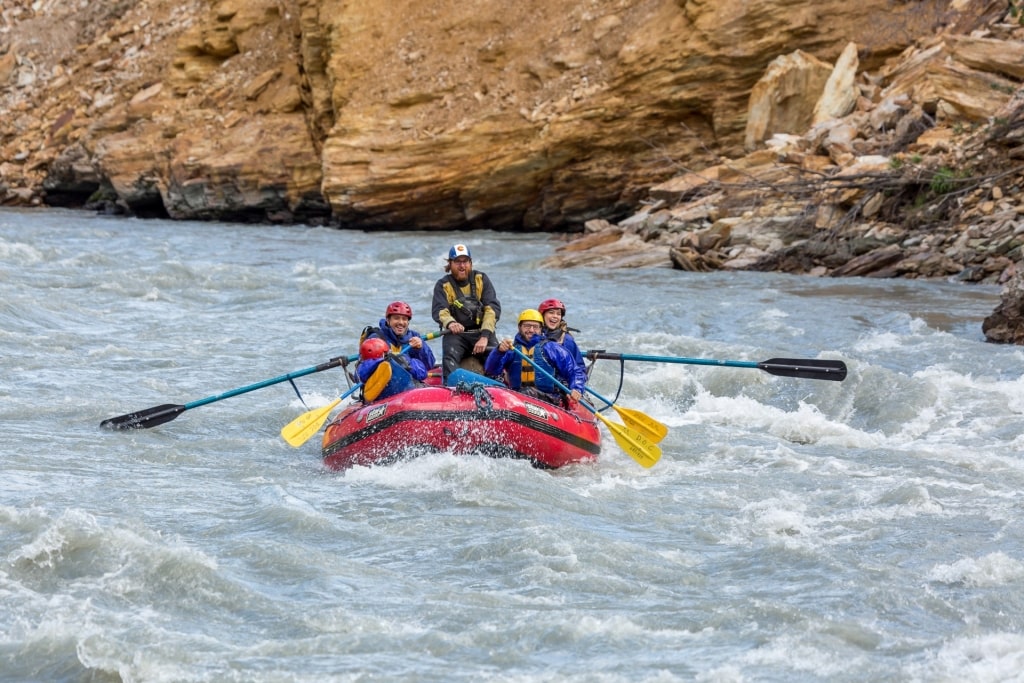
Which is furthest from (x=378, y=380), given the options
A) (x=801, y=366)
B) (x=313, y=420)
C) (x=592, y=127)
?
(x=592, y=127)

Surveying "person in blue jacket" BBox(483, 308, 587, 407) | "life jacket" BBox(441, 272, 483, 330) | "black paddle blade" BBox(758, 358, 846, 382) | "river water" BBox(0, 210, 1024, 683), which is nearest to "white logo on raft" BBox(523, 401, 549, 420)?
"river water" BBox(0, 210, 1024, 683)

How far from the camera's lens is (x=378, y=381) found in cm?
898

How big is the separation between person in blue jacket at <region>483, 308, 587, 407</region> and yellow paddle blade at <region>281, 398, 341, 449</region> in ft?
4.07

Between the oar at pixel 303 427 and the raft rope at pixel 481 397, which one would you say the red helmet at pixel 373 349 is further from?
the raft rope at pixel 481 397

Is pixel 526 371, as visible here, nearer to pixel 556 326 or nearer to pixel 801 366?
pixel 556 326

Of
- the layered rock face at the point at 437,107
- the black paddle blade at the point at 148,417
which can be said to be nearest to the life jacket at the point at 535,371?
the black paddle blade at the point at 148,417

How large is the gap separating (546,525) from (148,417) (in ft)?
12.1

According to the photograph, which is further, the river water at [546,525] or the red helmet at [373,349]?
the red helmet at [373,349]

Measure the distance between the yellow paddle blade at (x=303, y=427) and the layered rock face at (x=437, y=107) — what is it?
555 inches

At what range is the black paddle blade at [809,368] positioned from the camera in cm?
952

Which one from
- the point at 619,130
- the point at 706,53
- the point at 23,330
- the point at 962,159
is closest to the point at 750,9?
the point at 706,53

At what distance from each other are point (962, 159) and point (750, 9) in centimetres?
668

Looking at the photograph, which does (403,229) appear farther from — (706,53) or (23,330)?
(23,330)

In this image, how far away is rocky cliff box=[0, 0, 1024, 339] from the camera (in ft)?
58.2
